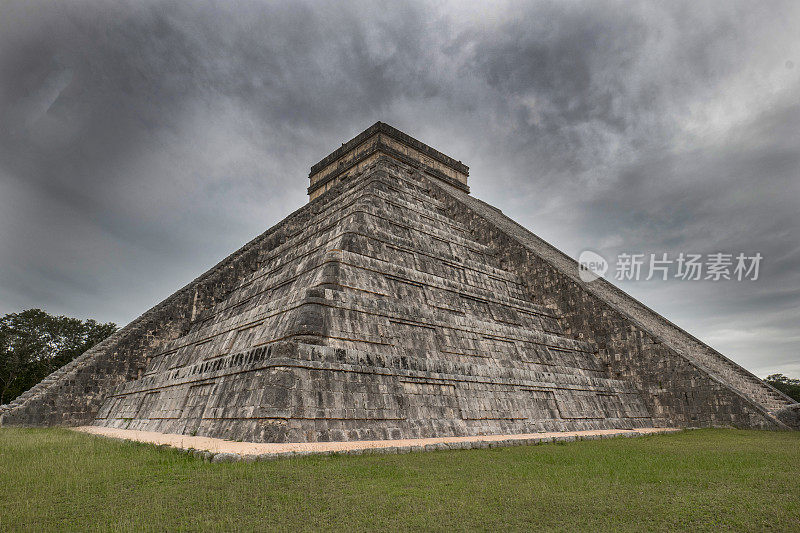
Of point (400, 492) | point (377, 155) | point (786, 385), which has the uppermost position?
point (377, 155)

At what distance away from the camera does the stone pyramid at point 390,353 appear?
30.6 feet

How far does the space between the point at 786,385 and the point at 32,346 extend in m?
50.0

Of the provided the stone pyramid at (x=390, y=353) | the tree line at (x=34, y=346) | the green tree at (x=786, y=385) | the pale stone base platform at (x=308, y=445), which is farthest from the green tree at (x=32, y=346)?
the green tree at (x=786, y=385)

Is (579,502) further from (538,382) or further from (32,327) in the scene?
(32,327)

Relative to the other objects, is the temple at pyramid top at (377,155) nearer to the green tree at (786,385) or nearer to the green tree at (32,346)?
the green tree at (32,346)

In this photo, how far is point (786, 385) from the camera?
3297 centimetres

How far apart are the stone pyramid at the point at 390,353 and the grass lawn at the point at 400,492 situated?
2026 mm

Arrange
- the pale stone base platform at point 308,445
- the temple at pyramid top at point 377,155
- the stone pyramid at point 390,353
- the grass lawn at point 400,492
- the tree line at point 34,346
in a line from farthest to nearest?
the tree line at point 34,346
the temple at pyramid top at point 377,155
the stone pyramid at point 390,353
the pale stone base platform at point 308,445
the grass lawn at point 400,492

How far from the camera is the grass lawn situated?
429 cm

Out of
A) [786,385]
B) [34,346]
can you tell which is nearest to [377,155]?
[34,346]

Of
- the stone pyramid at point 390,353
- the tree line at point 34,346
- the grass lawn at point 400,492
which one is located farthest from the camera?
the tree line at point 34,346

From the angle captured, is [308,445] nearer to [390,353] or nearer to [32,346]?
[390,353]

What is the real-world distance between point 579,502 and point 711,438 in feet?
28.1

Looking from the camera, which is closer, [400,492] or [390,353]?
[400,492]
